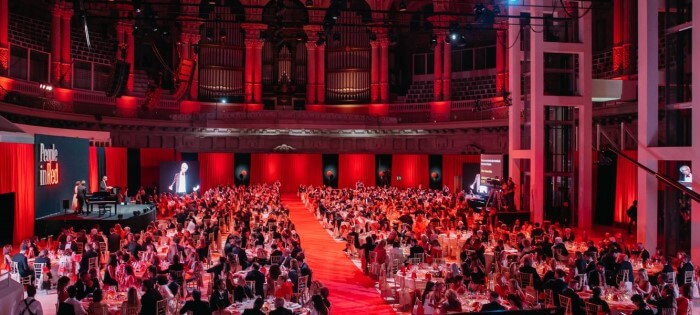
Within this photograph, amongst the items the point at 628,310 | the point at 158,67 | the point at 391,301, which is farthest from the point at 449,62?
the point at 628,310

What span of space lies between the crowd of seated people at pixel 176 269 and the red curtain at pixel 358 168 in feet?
55.2

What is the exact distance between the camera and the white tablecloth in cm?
719

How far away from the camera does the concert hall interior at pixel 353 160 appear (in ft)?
33.8

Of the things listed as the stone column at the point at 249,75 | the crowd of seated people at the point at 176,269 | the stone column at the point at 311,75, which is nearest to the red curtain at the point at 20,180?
the crowd of seated people at the point at 176,269

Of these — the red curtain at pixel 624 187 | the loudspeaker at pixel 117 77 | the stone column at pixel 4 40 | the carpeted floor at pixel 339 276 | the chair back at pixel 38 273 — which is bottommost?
the carpeted floor at pixel 339 276

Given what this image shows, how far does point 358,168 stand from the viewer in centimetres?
3406

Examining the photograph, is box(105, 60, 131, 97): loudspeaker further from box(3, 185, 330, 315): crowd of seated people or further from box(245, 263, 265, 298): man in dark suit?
box(245, 263, 265, 298): man in dark suit

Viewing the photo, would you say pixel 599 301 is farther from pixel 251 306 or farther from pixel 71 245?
pixel 71 245

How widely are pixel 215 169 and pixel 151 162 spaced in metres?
3.63

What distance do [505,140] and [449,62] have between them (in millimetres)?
5733

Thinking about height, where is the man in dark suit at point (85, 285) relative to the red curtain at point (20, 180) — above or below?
below

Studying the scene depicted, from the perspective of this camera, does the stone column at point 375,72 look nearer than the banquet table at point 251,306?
No

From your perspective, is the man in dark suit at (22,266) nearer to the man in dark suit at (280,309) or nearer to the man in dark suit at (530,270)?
the man in dark suit at (280,309)

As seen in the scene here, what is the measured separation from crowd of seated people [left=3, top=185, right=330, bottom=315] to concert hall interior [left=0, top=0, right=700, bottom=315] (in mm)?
51
